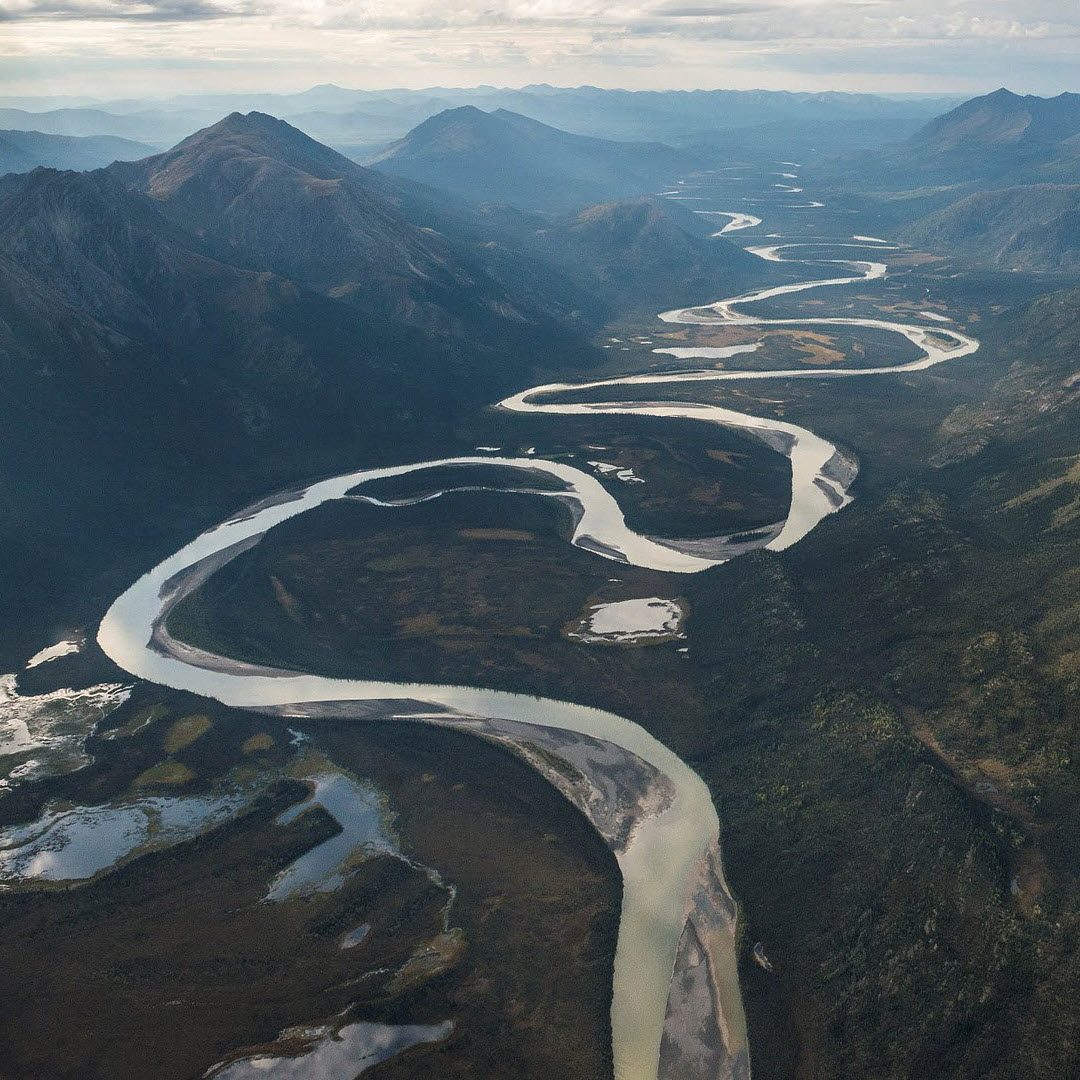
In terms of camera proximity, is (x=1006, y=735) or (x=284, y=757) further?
(x=284, y=757)

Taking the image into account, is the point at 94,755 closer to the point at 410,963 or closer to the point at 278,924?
the point at 278,924

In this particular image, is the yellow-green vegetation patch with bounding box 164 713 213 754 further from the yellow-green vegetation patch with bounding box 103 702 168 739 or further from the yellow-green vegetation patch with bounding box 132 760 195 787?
the yellow-green vegetation patch with bounding box 103 702 168 739

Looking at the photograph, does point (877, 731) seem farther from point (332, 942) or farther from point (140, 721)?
→ point (140, 721)

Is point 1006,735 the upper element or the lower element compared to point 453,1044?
upper

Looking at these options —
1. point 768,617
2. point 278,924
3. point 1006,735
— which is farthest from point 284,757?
point 1006,735

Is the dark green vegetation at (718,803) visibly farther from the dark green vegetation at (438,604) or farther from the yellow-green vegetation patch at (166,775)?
the dark green vegetation at (438,604)

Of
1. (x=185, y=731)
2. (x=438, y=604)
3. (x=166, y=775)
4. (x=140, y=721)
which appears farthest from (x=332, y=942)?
(x=438, y=604)

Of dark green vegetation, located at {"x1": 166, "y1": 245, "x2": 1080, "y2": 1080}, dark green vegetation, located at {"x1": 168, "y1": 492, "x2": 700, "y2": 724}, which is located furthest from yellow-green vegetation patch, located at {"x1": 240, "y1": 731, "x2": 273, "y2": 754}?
dark green vegetation, located at {"x1": 166, "y1": 245, "x2": 1080, "y2": 1080}
